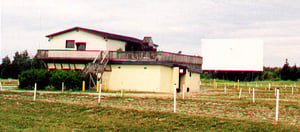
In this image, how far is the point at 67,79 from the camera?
1598 inches

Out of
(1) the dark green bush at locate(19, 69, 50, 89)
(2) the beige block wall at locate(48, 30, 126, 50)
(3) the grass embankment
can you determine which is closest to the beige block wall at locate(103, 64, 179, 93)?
(2) the beige block wall at locate(48, 30, 126, 50)

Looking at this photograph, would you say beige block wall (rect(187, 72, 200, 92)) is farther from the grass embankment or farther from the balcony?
the grass embankment

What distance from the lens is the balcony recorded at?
139ft

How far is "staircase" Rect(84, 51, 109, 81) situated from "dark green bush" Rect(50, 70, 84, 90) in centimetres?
101

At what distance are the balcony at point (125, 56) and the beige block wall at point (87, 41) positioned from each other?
2.13 metres

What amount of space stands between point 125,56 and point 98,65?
302 cm

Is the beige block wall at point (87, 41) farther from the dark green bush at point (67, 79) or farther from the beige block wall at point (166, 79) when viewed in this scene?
the beige block wall at point (166, 79)

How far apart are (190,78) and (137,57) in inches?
300

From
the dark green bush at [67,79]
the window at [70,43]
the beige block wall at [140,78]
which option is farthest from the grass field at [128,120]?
the window at [70,43]

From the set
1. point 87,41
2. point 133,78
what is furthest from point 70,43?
point 133,78

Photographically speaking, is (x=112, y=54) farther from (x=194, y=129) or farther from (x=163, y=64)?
(x=194, y=129)

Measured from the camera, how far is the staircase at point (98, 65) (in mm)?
41906

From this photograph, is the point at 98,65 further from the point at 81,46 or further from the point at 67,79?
the point at 81,46

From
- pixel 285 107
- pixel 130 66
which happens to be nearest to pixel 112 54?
pixel 130 66
